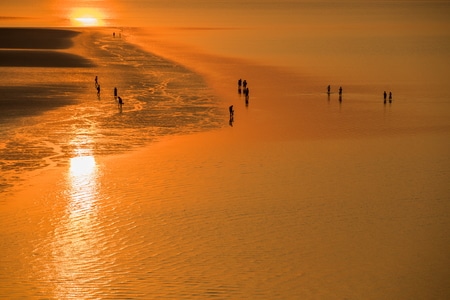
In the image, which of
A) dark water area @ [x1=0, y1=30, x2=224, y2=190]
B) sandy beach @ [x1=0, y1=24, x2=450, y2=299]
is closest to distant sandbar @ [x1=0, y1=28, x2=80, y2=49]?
dark water area @ [x1=0, y1=30, x2=224, y2=190]

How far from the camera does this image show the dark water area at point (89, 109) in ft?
126

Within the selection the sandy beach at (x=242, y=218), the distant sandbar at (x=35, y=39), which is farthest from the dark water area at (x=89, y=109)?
the distant sandbar at (x=35, y=39)

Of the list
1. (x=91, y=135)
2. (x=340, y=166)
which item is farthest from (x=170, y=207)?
(x=91, y=135)

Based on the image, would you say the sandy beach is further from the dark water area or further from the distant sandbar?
the distant sandbar

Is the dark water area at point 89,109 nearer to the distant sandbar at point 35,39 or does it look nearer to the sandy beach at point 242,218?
the sandy beach at point 242,218

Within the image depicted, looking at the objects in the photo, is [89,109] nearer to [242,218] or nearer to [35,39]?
[242,218]

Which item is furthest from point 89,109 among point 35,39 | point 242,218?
point 35,39

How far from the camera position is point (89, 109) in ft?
165

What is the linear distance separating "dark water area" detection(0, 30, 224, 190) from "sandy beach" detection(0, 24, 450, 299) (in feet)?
5.86

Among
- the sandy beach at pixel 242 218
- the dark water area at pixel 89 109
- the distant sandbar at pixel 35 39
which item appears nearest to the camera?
the sandy beach at pixel 242 218

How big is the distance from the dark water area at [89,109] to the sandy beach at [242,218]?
5.86 ft

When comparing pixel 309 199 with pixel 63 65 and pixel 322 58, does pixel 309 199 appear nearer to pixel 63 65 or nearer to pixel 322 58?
pixel 63 65

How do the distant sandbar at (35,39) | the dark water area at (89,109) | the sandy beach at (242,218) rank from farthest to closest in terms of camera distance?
the distant sandbar at (35,39), the dark water area at (89,109), the sandy beach at (242,218)

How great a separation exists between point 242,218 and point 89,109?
25265mm
